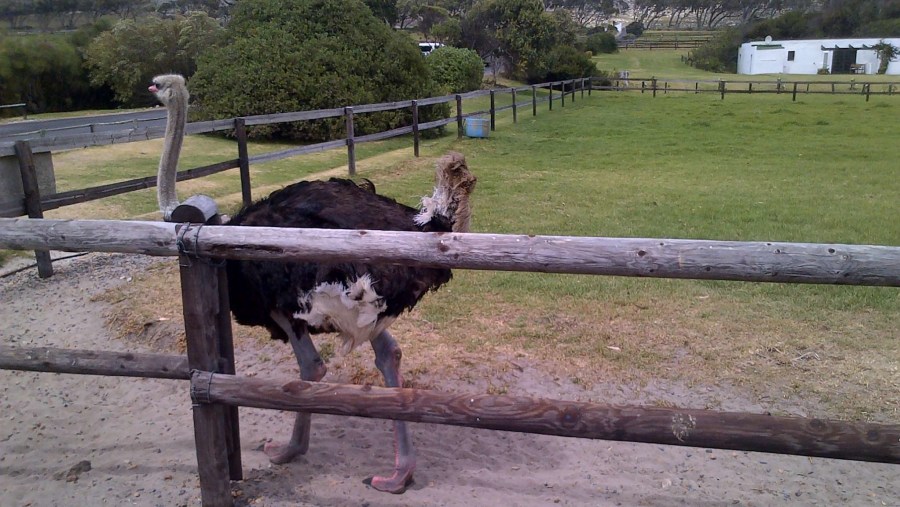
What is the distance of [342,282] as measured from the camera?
2.60 m

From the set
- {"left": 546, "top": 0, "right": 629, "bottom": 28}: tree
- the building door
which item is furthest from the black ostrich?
{"left": 546, "top": 0, "right": 629, "bottom": 28}: tree

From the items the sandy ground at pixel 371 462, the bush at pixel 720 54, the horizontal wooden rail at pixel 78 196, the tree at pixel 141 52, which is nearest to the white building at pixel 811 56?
the bush at pixel 720 54

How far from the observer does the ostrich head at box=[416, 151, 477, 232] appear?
2.78 meters

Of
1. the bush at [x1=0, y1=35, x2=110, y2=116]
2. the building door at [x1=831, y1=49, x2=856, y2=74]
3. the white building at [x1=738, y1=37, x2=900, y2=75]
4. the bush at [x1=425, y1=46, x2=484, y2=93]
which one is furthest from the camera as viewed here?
the building door at [x1=831, y1=49, x2=856, y2=74]

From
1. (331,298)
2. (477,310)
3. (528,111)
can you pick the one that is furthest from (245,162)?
(528,111)

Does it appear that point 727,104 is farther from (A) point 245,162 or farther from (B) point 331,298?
(B) point 331,298

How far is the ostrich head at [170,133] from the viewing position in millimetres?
3289

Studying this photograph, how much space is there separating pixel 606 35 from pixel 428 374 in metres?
58.4

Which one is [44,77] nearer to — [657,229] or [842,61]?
[657,229]

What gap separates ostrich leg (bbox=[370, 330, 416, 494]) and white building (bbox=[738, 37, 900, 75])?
171ft

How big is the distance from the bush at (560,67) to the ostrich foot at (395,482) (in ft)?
93.4

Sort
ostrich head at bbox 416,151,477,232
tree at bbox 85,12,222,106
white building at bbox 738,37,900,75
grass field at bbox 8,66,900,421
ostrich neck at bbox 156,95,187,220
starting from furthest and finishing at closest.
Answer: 1. white building at bbox 738,37,900,75
2. tree at bbox 85,12,222,106
3. grass field at bbox 8,66,900,421
4. ostrich neck at bbox 156,95,187,220
5. ostrich head at bbox 416,151,477,232

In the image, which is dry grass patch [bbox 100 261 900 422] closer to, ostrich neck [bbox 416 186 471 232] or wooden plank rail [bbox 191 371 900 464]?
ostrich neck [bbox 416 186 471 232]

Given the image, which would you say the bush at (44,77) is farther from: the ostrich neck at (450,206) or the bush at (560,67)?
the ostrich neck at (450,206)
